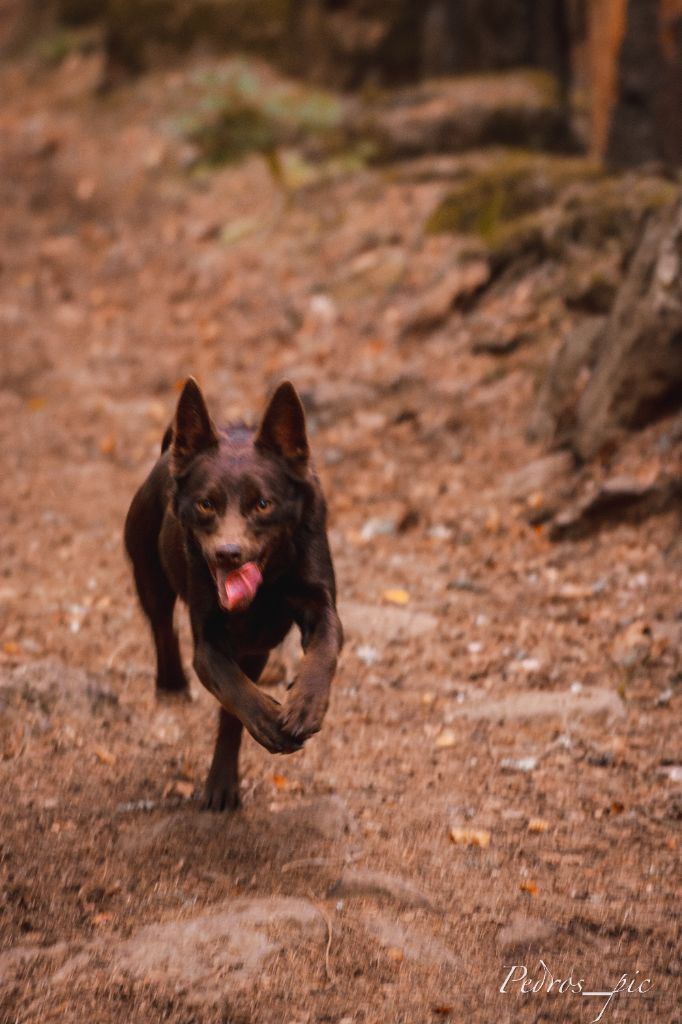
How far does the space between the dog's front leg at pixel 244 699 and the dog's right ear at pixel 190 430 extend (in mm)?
720

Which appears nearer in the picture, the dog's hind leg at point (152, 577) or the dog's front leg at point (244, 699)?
the dog's front leg at point (244, 699)

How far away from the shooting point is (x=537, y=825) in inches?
209

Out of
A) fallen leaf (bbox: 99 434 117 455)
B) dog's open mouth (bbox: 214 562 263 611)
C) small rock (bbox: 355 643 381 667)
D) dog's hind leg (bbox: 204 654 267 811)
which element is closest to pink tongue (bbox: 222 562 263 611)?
dog's open mouth (bbox: 214 562 263 611)

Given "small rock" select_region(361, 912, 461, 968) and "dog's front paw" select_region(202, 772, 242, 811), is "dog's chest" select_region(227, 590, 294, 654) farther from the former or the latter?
"small rock" select_region(361, 912, 461, 968)

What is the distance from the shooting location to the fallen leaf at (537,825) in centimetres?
529

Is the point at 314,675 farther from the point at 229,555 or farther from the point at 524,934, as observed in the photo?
the point at 524,934

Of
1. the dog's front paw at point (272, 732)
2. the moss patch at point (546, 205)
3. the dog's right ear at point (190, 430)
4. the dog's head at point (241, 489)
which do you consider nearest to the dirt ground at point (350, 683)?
the moss patch at point (546, 205)

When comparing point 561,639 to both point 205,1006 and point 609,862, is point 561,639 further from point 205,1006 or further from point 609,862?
point 205,1006

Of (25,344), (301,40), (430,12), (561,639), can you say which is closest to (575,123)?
(430,12)

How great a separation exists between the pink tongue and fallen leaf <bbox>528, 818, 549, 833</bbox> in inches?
68.3

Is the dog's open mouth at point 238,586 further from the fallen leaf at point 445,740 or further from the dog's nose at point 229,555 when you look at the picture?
the fallen leaf at point 445,740

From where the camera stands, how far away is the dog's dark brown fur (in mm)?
4457
